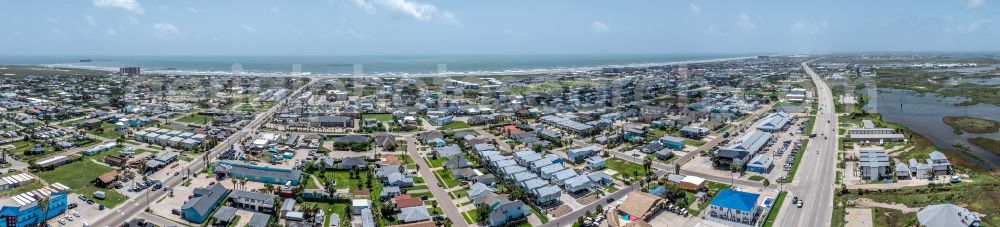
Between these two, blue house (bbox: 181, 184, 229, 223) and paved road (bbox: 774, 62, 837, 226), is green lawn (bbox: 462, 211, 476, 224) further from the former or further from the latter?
paved road (bbox: 774, 62, 837, 226)

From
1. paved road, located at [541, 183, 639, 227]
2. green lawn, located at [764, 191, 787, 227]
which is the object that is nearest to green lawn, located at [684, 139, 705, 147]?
green lawn, located at [764, 191, 787, 227]

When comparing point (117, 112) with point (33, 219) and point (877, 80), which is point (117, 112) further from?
point (877, 80)

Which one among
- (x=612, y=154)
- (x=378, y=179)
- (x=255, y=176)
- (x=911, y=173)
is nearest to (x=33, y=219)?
(x=255, y=176)

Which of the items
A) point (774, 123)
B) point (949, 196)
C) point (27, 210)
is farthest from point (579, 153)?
point (27, 210)

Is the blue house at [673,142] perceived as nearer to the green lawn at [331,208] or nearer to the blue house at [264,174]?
the green lawn at [331,208]

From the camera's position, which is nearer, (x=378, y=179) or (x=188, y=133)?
(x=378, y=179)

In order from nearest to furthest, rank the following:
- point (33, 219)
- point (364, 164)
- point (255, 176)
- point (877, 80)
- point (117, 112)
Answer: point (33, 219) < point (255, 176) < point (364, 164) < point (117, 112) < point (877, 80)
